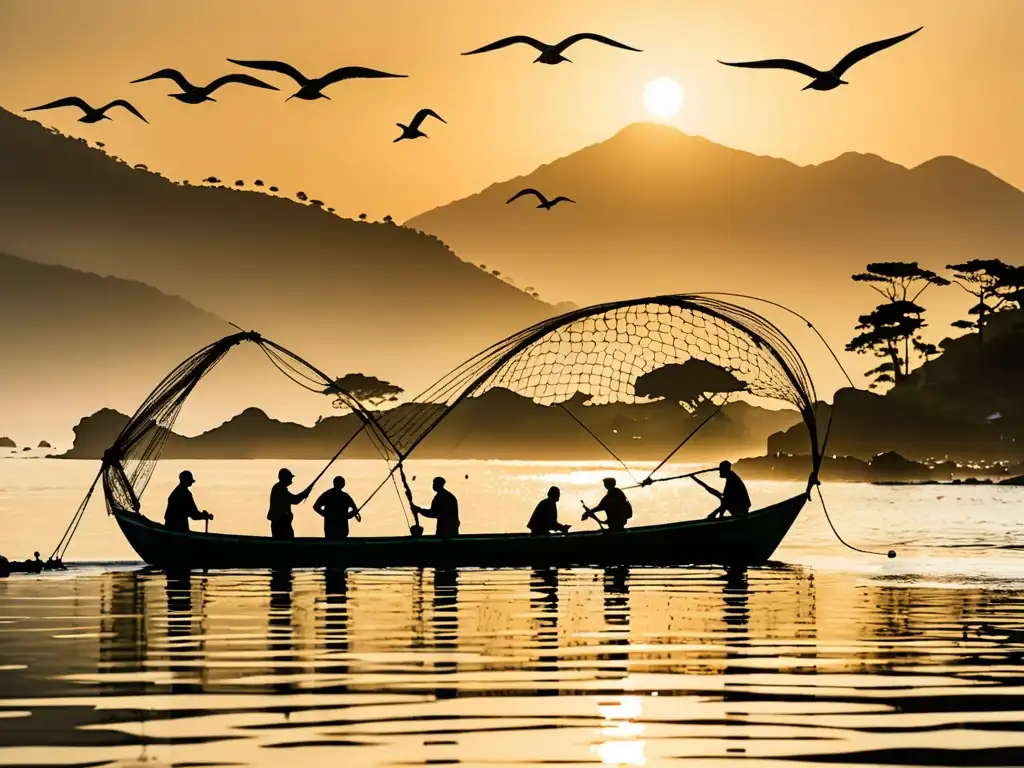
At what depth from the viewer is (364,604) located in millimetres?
31641

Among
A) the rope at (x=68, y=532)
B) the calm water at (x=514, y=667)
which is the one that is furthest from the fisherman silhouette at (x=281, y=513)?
the rope at (x=68, y=532)

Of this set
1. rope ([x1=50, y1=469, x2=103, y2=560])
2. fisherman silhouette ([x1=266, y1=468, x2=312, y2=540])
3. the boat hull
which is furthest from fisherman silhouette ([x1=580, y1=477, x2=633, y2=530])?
rope ([x1=50, y1=469, x2=103, y2=560])

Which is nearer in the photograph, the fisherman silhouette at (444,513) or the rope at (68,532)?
the fisherman silhouette at (444,513)

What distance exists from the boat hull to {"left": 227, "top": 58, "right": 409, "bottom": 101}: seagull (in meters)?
9.74

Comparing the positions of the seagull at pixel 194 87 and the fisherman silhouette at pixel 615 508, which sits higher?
the seagull at pixel 194 87

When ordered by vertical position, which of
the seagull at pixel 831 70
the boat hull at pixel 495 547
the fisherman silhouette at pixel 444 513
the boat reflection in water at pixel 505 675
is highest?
the seagull at pixel 831 70

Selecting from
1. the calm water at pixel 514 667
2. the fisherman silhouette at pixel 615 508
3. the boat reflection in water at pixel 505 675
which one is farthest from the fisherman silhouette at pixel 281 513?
the fisherman silhouette at pixel 615 508

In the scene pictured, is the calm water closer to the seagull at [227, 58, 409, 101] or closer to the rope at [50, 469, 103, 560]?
the rope at [50, 469, 103, 560]

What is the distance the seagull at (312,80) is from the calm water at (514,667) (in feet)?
33.8

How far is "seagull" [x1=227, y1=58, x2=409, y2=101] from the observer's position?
3753 cm

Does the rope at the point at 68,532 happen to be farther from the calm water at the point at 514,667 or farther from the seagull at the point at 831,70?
the seagull at the point at 831,70

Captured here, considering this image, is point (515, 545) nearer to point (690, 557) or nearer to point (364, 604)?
point (690, 557)

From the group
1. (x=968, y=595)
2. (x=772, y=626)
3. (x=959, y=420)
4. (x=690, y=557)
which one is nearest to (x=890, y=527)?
(x=690, y=557)

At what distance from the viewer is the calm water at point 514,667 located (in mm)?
16094
